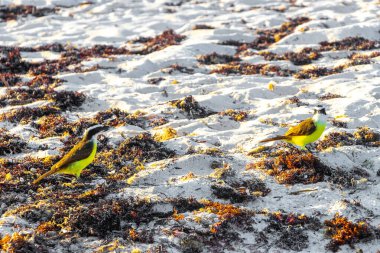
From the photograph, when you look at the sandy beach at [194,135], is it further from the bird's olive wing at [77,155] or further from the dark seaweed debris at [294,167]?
the bird's olive wing at [77,155]

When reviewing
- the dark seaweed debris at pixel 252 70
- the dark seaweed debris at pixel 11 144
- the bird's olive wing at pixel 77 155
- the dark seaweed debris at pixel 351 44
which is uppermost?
the bird's olive wing at pixel 77 155

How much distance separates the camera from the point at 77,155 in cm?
736

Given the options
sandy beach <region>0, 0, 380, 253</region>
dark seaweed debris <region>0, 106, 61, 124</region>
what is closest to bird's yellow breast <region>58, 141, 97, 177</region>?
sandy beach <region>0, 0, 380, 253</region>

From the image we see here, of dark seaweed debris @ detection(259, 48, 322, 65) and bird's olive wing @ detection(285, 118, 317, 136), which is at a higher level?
bird's olive wing @ detection(285, 118, 317, 136)

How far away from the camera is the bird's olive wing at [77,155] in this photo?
24.0 feet

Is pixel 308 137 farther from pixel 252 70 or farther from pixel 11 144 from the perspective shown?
pixel 252 70

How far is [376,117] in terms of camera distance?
9.91 meters

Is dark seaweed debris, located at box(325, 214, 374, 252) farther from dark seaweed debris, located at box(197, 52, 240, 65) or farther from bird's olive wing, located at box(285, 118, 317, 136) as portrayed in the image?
dark seaweed debris, located at box(197, 52, 240, 65)

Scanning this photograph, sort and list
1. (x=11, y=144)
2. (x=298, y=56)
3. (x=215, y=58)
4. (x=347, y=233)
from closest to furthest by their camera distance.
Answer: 1. (x=347, y=233)
2. (x=11, y=144)
3. (x=298, y=56)
4. (x=215, y=58)

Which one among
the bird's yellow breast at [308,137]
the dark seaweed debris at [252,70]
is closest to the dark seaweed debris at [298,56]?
the dark seaweed debris at [252,70]

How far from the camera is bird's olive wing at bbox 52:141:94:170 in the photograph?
24.0ft

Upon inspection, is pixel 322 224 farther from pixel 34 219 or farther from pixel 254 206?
pixel 34 219

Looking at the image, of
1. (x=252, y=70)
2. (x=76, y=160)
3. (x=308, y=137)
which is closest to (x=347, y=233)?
(x=308, y=137)

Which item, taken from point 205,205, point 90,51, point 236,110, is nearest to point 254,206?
point 205,205
